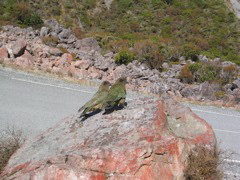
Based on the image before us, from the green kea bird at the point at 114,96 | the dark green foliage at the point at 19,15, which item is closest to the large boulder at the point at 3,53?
the green kea bird at the point at 114,96

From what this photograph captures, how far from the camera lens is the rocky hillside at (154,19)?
114 ft

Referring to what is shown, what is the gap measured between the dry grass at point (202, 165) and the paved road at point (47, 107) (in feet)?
6.65

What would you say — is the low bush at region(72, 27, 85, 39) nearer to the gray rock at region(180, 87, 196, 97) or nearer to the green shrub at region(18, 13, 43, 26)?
the green shrub at region(18, 13, 43, 26)

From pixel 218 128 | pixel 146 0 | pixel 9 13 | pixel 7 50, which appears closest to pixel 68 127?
pixel 218 128

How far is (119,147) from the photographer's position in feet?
11.0

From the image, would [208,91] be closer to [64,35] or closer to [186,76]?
[186,76]

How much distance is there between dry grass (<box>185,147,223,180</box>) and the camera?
370cm

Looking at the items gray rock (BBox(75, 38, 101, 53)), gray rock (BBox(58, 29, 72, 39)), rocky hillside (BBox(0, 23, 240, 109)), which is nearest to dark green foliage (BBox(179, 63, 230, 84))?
rocky hillside (BBox(0, 23, 240, 109))

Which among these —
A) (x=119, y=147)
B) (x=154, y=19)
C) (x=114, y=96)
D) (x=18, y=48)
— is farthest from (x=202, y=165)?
(x=154, y=19)

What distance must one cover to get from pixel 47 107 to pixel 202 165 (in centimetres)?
515

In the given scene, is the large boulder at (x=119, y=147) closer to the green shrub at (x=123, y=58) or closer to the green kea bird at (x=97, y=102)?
the green kea bird at (x=97, y=102)

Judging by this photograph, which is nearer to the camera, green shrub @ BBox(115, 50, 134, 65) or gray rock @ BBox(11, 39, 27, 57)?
gray rock @ BBox(11, 39, 27, 57)

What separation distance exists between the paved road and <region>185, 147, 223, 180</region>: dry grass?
2.03m

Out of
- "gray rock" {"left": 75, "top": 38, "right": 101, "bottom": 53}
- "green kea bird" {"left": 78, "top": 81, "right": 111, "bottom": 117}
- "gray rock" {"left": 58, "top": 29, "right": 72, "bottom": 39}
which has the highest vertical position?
"gray rock" {"left": 58, "top": 29, "right": 72, "bottom": 39}
